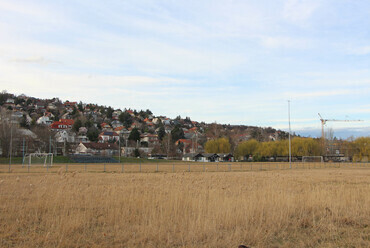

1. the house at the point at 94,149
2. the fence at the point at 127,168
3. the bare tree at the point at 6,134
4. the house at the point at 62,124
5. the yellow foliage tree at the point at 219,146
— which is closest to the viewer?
the fence at the point at 127,168

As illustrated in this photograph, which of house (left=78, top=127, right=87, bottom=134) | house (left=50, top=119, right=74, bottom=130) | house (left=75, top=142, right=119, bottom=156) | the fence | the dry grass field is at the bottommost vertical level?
the fence

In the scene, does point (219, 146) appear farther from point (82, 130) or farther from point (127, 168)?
point (82, 130)

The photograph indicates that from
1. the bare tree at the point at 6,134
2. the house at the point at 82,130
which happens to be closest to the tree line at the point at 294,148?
the bare tree at the point at 6,134

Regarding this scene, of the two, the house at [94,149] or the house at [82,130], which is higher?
the house at [82,130]

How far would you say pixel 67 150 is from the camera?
326ft

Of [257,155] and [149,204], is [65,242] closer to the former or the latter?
[149,204]

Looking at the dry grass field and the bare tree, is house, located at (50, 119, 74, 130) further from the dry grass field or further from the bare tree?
the dry grass field

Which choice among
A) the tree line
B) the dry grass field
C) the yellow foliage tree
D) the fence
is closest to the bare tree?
the fence

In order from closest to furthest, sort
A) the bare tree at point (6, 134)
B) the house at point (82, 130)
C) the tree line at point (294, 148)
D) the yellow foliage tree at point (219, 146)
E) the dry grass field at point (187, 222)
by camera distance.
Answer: the dry grass field at point (187, 222) < the bare tree at point (6, 134) < the tree line at point (294, 148) < the yellow foliage tree at point (219, 146) < the house at point (82, 130)

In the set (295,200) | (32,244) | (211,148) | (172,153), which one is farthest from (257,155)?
(32,244)

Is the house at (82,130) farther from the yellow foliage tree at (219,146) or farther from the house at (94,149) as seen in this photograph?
the yellow foliage tree at (219,146)

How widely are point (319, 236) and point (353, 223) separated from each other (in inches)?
85.2

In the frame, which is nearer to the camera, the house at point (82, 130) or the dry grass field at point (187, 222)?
the dry grass field at point (187, 222)

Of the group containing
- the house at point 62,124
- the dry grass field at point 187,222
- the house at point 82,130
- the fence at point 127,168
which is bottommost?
the fence at point 127,168
